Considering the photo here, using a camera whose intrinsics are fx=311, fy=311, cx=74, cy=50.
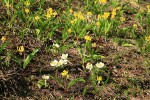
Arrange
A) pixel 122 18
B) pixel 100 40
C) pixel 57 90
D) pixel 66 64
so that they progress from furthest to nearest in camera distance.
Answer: pixel 122 18, pixel 100 40, pixel 66 64, pixel 57 90

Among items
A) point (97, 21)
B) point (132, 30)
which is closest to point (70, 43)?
point (97, 21)

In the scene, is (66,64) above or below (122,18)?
below

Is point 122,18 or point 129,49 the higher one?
point 122,18

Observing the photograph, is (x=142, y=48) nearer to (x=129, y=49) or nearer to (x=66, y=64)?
(x=129, y=49)

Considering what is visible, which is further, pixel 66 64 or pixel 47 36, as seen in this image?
pixel 47 36

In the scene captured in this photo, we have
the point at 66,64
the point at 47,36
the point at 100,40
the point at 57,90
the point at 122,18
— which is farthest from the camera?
the point at 122,18

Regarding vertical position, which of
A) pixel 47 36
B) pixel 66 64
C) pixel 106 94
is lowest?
pixel 106 94

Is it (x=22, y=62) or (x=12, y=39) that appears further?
(x=12, y=39)

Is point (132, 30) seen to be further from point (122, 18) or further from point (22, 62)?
point (22, 62)

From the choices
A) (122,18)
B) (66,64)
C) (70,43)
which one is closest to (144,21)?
(122,18)
